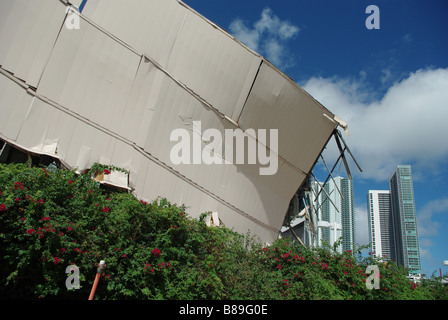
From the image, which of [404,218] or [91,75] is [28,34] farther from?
[404,218]

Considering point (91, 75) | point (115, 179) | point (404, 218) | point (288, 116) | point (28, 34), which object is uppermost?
point (404, 218)

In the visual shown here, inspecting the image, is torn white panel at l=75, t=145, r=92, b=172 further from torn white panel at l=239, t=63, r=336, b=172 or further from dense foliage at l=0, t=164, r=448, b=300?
torn white panel at l=239, t=63, r=336, b=172

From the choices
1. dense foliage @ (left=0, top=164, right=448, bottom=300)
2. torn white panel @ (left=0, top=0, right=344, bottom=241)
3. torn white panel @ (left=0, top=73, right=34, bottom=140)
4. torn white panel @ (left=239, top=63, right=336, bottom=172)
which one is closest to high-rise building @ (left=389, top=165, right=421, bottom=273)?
torn white panel @ (left=239, top=63, right=336, bottom=172)

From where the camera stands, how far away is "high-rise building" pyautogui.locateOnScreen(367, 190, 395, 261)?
12149 centimetres

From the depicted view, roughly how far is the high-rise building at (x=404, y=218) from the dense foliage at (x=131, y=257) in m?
115

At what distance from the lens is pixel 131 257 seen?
741cm

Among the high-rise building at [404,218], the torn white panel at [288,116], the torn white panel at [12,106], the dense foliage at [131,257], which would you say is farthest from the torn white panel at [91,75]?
the high-rise building at [404,218]

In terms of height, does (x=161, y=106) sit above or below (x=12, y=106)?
above

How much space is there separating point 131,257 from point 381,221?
133 m

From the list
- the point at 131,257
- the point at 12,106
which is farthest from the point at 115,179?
the point at 131,257

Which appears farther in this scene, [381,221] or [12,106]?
[381,221]

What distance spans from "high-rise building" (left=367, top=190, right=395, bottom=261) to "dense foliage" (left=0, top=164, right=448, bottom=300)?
407ft

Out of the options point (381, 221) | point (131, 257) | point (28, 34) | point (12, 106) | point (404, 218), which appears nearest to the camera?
point (131, 257)

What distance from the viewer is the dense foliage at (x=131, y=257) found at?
21.2 ft
